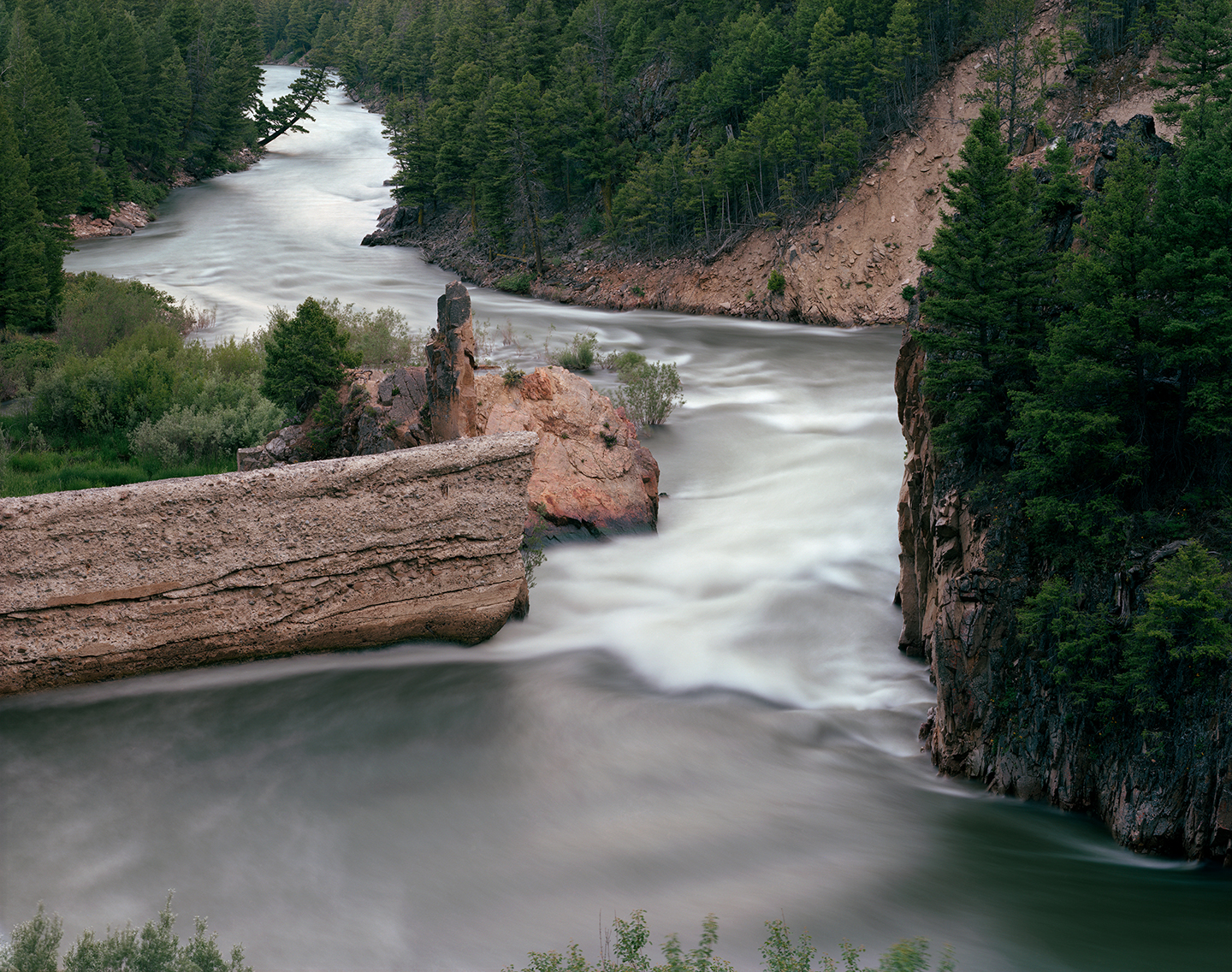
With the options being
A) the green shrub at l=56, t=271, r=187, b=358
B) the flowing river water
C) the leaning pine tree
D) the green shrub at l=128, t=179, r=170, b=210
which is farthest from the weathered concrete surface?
the green shrub at l=128, t=179, r=170, b=210

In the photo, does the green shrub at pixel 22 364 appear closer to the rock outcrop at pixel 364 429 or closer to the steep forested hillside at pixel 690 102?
the rock outcrop at pixel 364 429

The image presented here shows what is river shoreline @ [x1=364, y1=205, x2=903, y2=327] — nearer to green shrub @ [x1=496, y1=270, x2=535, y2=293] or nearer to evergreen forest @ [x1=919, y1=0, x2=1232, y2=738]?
green shrub @ [x1=496, y1=270, x2=535, y2=293]

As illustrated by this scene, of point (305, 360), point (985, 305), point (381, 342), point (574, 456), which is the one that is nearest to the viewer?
point (985, 305)

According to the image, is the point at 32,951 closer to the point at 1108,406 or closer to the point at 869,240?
the point at 1108,406

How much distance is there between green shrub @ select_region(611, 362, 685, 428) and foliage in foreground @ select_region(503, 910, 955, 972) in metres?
13.6

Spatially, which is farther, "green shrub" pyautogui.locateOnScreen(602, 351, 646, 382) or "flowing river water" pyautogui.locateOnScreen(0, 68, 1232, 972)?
"green shrub" pyautogui.locateOnScreen(602, 351, 646, 382)

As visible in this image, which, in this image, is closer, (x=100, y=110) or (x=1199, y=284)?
(x=1199, y=284)

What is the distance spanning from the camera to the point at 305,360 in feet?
48.4

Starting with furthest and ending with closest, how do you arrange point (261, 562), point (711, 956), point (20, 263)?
point (20, 263)
point (261, 562)
point (711, 956)

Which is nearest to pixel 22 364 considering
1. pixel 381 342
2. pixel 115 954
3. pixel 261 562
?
pixel 381 342

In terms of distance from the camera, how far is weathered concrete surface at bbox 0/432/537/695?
901 centimetres

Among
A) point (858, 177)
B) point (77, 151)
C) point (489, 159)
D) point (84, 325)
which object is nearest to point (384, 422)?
point (84, 325)

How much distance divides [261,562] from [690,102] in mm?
37439

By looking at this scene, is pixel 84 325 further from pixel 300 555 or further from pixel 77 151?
pixel 77 151
